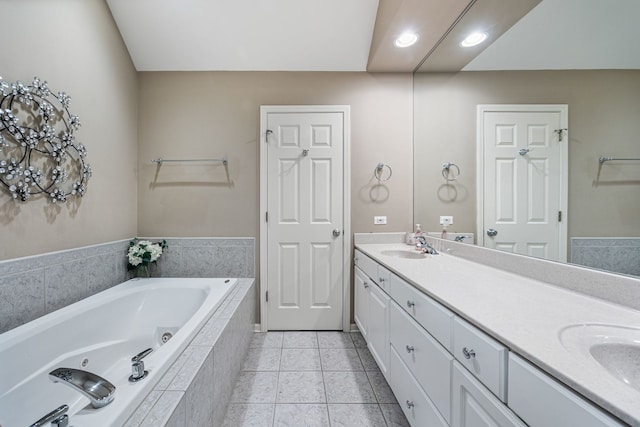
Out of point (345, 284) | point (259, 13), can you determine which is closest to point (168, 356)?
point (345, 284)

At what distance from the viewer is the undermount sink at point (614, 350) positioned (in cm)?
63

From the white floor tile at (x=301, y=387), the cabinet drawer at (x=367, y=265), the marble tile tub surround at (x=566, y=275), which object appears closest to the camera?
the marble tile tub surround at (x=566, y=275)

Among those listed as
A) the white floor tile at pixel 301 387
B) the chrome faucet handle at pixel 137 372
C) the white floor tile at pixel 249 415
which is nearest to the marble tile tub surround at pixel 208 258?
the white floor tile at pixel 301 387

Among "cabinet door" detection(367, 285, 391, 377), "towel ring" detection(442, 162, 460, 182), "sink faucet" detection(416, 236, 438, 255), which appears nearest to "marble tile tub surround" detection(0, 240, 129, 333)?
"cabinet door" detection(367, 285, 391, 377)

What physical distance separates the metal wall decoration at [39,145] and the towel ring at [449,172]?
2676 millimetres

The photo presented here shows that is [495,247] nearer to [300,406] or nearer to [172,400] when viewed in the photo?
[300,406]

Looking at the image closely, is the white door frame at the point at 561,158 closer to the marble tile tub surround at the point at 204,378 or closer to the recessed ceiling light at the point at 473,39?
the recessed ceiling light at the point at 473,39

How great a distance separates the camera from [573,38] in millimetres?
1093

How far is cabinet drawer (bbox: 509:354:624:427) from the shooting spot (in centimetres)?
47

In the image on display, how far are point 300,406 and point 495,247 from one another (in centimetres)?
151

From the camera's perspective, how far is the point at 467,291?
1.03 meters

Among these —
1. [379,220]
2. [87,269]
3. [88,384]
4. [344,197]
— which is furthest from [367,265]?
[87,269]

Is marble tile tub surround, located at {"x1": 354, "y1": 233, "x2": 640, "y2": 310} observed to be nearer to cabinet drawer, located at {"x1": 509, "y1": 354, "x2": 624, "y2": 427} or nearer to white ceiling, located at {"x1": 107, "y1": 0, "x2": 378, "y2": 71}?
cabinet drawer, located at {"x1": 509, "y1": 354, "x2": 624, "y2": 427}

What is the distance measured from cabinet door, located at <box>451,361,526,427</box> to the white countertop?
178mm
